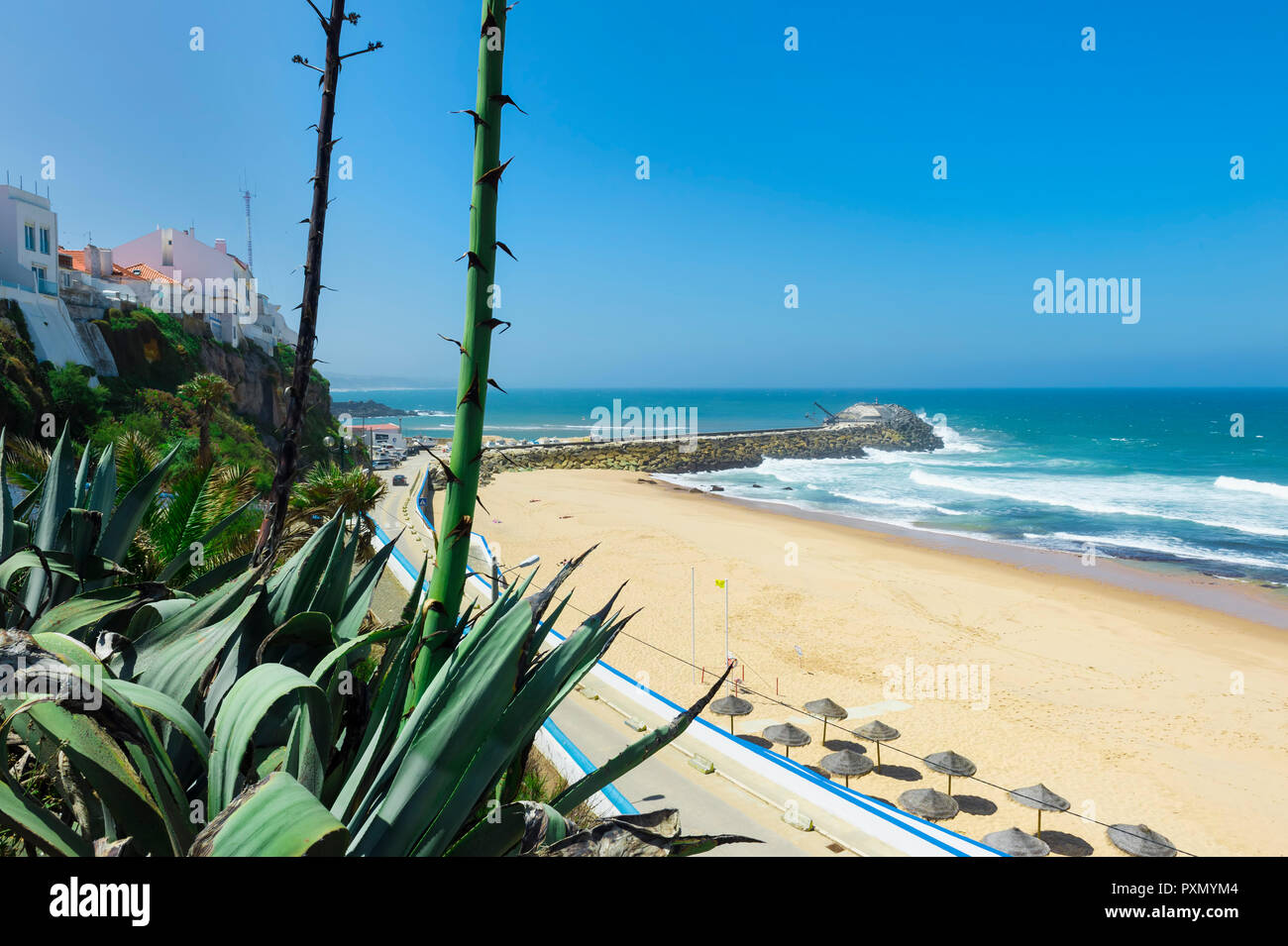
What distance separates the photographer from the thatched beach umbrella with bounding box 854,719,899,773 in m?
13.2

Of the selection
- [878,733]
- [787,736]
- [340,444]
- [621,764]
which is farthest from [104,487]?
[340,444]

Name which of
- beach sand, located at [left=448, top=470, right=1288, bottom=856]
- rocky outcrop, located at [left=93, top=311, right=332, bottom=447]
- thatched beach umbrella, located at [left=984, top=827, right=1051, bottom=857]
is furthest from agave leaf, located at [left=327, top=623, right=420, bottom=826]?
rocky outcrop, located at [left=93, top=311, right=332, bottom=447]

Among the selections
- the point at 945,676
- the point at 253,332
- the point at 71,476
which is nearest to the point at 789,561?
the point at 945,676

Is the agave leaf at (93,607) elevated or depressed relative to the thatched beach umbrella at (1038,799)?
elevated

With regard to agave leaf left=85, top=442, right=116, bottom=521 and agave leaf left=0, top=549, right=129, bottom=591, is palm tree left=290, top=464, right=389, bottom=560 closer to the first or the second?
agave leaf left=85, top=442, right=116, bottom=521

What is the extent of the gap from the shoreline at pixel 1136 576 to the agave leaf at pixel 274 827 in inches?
1173

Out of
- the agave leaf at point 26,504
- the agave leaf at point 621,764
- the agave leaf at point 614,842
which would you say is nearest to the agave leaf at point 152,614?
the agave leaf at point 621,764

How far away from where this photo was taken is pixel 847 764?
12266mm

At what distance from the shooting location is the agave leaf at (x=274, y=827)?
1145mm

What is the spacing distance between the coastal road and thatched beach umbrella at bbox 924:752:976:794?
4905 millimetres

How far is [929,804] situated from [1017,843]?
4.73 ft

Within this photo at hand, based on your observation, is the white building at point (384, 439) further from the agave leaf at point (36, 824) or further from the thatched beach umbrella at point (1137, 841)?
the agave leaf at point (36, 824)

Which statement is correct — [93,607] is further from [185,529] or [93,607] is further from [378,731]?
[185,529]
